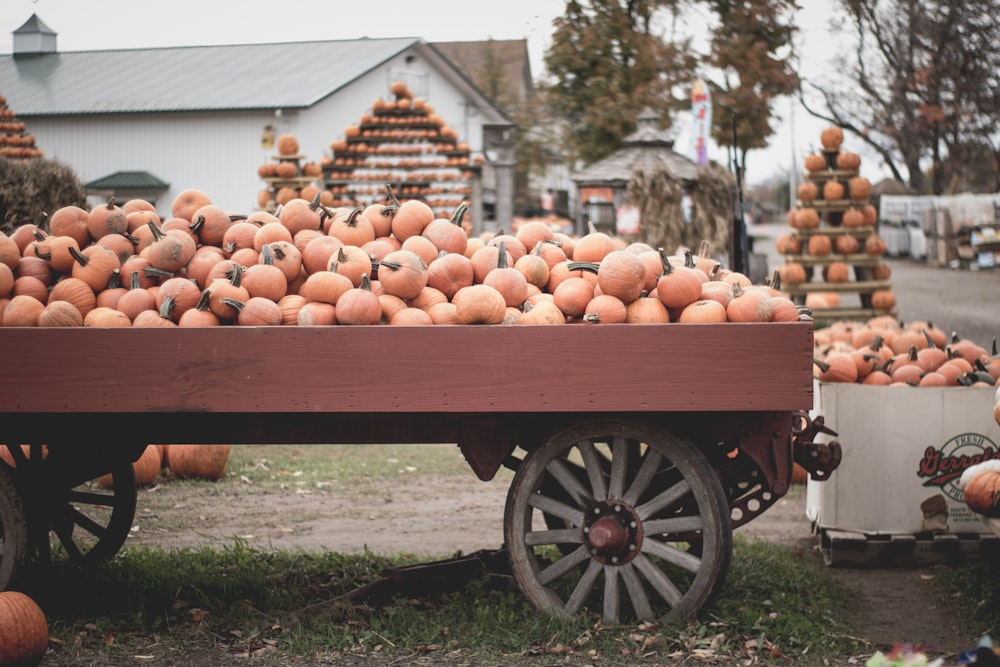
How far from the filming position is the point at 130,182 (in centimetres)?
3359

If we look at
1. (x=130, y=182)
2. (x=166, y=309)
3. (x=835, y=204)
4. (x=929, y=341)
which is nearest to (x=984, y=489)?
(x=929, y=341)

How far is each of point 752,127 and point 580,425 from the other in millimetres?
24587

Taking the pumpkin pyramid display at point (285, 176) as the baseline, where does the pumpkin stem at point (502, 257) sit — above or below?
below

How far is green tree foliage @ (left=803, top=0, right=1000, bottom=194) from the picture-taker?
100.0ft

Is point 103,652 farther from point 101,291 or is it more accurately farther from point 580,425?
point 580,425

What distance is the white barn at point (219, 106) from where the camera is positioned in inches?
1270

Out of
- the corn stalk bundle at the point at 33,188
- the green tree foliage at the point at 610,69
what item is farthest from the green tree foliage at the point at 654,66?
the corn stalk bundle at the point at 33,188

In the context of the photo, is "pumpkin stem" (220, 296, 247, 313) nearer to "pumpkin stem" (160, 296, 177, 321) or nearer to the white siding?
"pumpkin stem" (160, 296, 177, 321)

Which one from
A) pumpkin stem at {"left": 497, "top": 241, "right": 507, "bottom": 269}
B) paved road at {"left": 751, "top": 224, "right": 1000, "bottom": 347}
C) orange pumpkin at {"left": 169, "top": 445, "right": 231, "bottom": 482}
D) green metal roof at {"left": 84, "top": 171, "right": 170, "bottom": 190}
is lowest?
orange pumpkin at {"left": 169, "top": 445, "right": 231, "bottom": 482}

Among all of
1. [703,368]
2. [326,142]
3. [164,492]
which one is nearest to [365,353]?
[703,368]

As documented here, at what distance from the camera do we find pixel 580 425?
14.4 ft

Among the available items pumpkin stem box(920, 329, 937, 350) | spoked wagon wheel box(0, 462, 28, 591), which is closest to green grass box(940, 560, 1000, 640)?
pumpkin stem box(920, 329, 937, 350)

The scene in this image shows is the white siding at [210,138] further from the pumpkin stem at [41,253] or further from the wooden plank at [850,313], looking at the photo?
the pumpkin stem at [41,253]

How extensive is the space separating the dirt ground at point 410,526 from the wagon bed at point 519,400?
1.04 m
